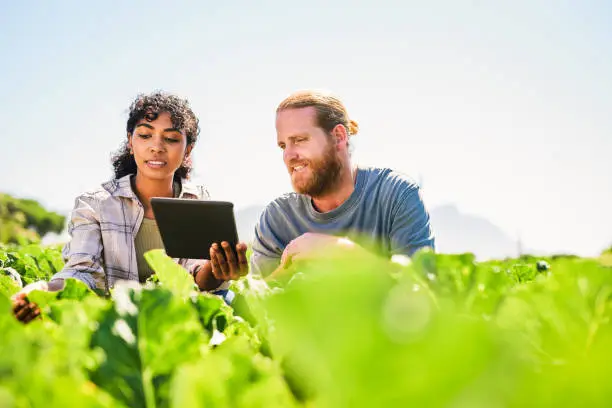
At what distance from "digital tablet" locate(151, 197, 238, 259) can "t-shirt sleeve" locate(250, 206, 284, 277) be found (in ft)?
0.87

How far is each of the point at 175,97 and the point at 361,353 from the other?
524 centimetres

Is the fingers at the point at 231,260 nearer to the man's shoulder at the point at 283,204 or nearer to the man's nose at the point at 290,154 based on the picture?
the man's shoulder at the point at 283,204

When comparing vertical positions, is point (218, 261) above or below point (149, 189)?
below

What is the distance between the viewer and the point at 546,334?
70 centimetres

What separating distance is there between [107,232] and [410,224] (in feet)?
9.14

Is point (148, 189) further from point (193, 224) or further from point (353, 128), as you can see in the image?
point (353, 128)

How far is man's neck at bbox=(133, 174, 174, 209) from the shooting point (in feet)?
16.6

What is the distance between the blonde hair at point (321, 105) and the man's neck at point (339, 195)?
390mm

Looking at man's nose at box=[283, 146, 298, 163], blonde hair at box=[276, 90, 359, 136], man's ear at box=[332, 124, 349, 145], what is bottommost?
man's nose at box=[283, 146, 298, 163]

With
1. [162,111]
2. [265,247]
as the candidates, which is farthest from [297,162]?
[162,111]

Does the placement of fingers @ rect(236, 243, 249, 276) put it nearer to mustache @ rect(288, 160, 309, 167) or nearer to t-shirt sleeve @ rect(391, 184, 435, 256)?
mustache @ rect(288, 160, 309, 167)

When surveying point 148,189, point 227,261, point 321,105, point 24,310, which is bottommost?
point 227,261

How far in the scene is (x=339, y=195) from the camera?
3979 millimetres

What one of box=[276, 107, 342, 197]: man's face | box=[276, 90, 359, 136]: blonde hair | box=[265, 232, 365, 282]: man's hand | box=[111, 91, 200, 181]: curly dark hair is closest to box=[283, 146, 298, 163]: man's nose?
box=[276, 107, 342, 197]: man's face
